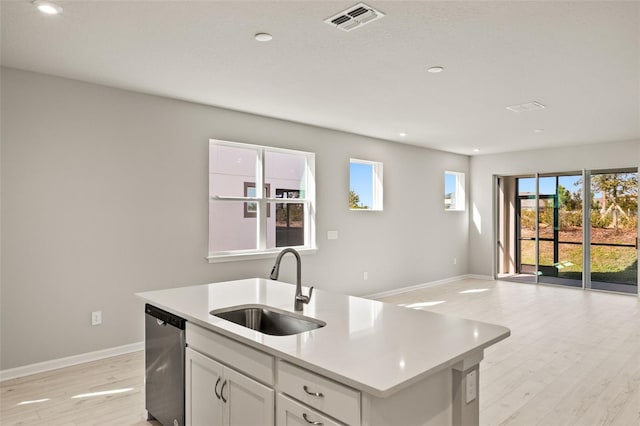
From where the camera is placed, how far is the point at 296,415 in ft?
5.25

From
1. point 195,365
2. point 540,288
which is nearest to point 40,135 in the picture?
point 195,365

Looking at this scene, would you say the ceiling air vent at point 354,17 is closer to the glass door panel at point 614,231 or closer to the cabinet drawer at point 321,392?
the cabinet drawer at point 321,392

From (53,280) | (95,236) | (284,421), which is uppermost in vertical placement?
(95,236)

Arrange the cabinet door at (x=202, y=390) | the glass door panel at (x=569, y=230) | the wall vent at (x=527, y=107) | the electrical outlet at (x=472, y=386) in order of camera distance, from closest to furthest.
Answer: the electrical outlet at (x=472, y=386) → the cabinet door at (x=202, y=390) → the wall vent at (x=527, y=107) → the glass door panel at (x=569, y=230)

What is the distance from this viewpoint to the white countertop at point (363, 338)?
56.4 inches

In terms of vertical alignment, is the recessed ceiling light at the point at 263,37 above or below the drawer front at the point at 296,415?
above

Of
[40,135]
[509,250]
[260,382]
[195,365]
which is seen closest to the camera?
[260,382]

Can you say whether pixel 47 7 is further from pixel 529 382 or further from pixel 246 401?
pixel 529 382

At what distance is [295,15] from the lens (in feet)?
8.39

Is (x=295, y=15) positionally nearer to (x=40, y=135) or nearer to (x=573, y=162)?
(x=40, y=135)

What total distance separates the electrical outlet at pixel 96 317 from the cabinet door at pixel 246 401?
2.51m

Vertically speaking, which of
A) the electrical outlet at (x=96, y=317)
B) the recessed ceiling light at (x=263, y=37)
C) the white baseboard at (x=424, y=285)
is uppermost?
the recessed ceiling light at (x=263, y=37)

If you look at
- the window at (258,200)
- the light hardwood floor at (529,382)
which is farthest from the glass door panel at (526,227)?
the window at (258,200)

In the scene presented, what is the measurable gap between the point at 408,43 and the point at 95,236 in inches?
128
